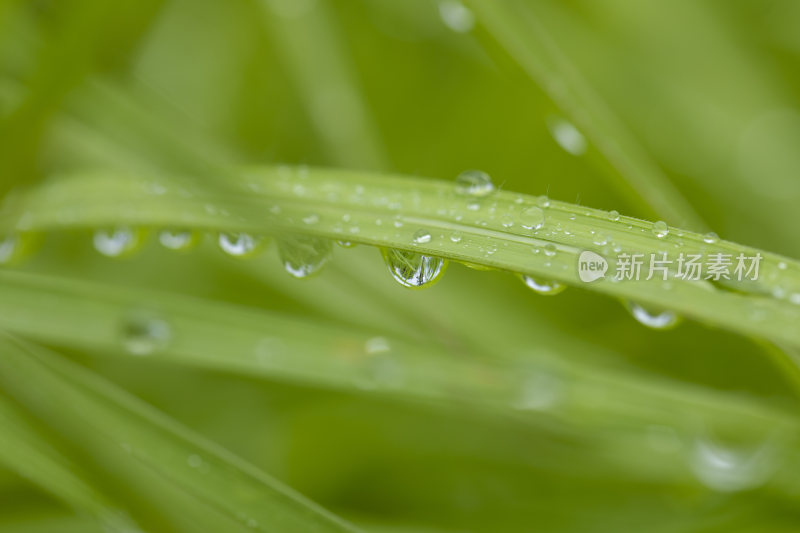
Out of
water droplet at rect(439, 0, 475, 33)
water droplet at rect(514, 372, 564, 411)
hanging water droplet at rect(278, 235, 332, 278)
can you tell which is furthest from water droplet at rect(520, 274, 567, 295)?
water droplet at rect(439, 0, 475, 33)

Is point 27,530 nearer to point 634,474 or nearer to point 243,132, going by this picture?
point 634,474

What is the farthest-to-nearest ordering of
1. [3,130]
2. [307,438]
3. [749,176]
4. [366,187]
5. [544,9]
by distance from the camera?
[544,9] → [749,176] → [307,438] → [3,130] → [366,187]

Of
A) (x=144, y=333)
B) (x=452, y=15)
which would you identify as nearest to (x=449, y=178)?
(x=452, y=15)

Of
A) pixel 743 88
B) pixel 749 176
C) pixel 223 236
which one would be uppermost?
pixel 743 88

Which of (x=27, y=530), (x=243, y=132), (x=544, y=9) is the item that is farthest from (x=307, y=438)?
(x=544, y=9)

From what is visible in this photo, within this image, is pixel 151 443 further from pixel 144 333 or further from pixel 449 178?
pixel 449 178

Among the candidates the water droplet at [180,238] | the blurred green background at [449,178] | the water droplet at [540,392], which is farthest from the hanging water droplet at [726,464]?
the water droplet at [180,238]

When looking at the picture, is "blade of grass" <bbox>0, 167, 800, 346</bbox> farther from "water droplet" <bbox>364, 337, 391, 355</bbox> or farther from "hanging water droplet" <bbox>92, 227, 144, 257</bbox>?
"water droplet" <bbox>364, 337, 391, 355</bbox>
